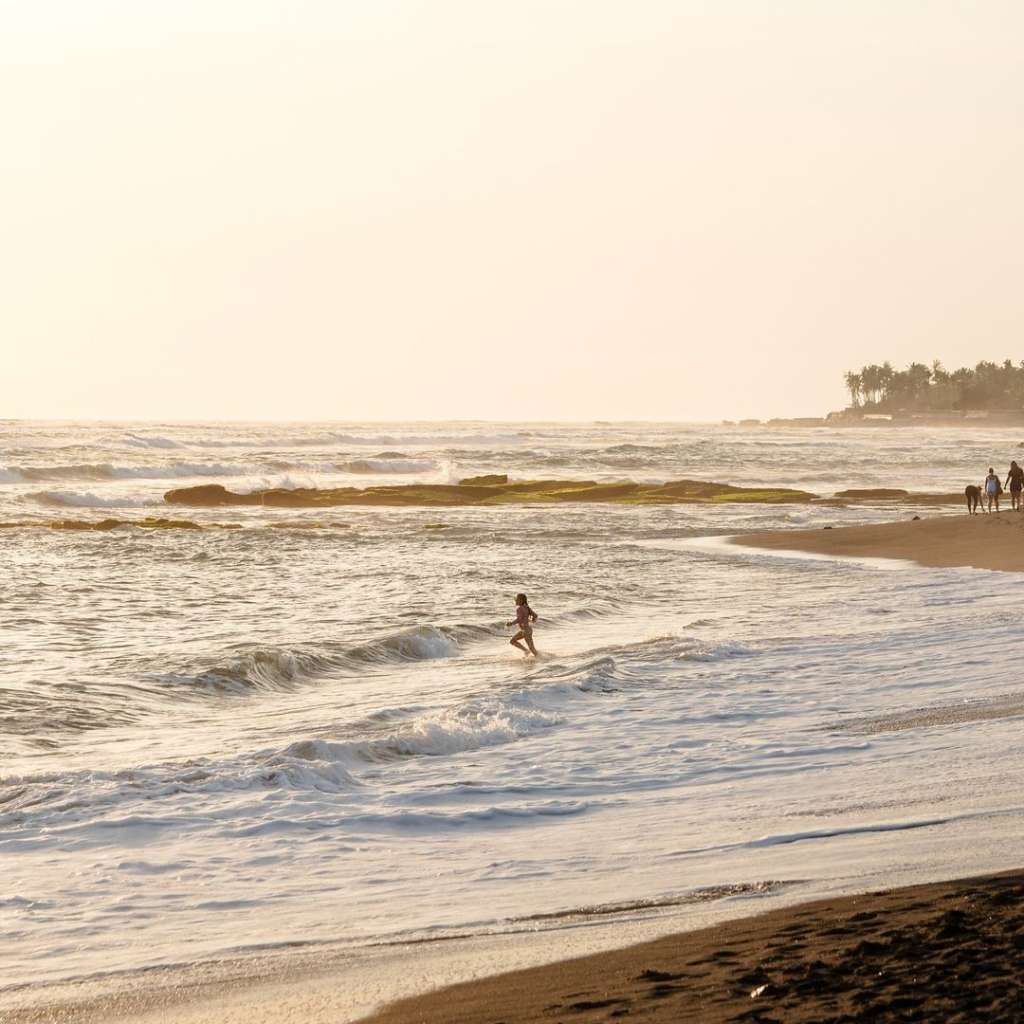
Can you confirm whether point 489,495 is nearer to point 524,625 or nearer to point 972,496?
point 972,496

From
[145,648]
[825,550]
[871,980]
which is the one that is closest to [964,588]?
[825,550]

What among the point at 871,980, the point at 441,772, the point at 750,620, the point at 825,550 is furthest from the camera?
the point at 825,550

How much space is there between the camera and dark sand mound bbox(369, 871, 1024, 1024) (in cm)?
525

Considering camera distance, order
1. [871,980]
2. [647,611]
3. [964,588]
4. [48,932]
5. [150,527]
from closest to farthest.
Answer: [871,980] → [48,932] → [647,611] → [964,588] → [150,527]

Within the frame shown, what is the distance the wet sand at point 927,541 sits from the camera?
97.3 feet

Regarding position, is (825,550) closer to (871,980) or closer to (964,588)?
(964,588)

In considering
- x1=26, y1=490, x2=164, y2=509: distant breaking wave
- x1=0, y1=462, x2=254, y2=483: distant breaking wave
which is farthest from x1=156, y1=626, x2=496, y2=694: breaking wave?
x1=0, y1=462, x2=254, y2=483: distant breaking wave

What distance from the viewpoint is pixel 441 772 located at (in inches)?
442

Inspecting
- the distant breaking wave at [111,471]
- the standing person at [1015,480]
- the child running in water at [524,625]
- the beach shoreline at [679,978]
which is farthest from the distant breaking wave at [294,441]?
the beach shoreline at [679,978]

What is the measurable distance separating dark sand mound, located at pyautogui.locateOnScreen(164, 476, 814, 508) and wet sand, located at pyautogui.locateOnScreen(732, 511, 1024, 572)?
15.3 metres

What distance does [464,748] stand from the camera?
1220 cm

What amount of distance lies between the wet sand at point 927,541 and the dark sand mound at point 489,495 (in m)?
15.3

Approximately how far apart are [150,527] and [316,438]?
8023cm

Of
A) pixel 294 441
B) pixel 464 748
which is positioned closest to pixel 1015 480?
pixel 464 748
